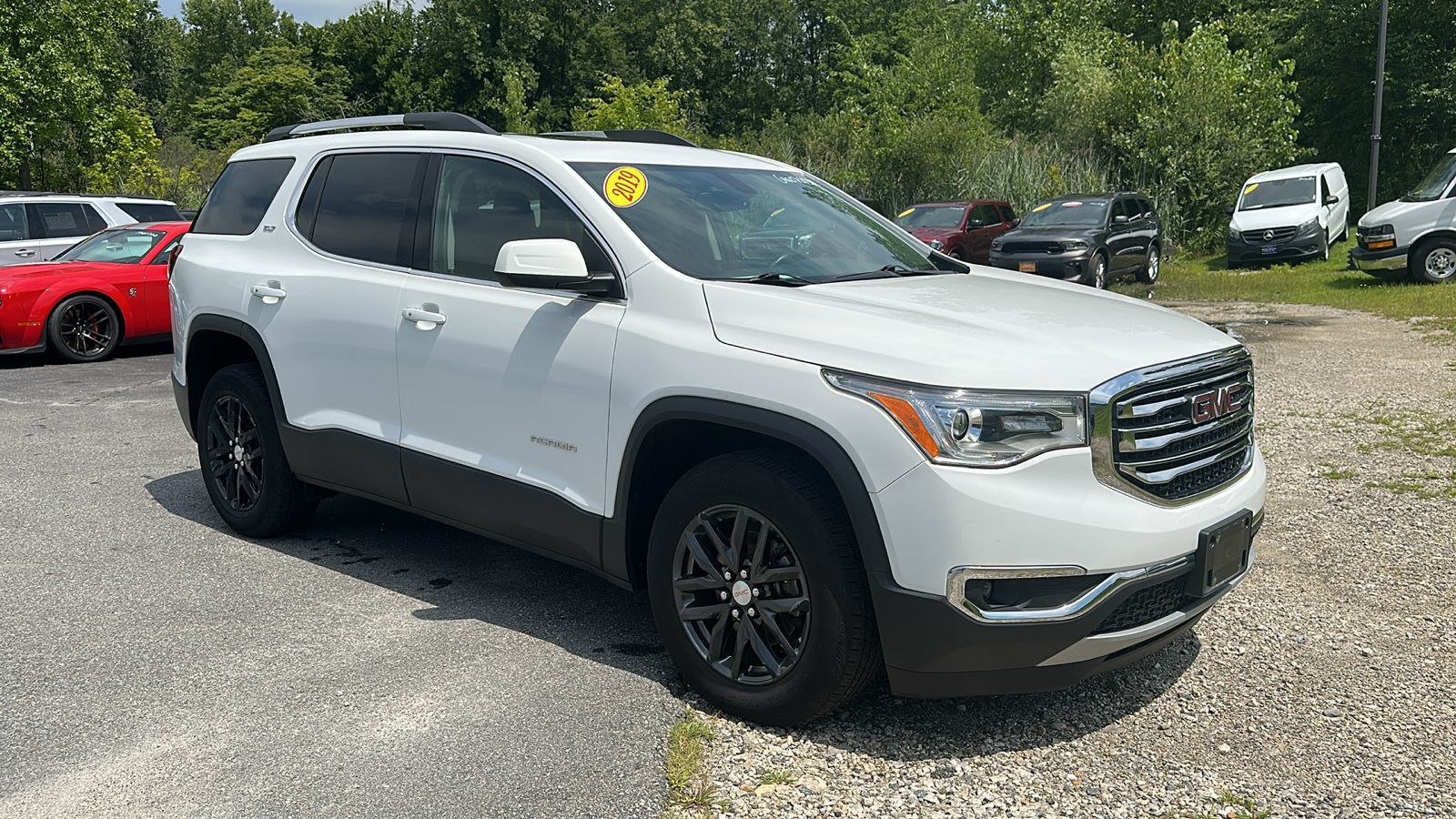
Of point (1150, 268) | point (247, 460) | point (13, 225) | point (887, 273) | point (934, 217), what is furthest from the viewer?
point (1150, 268)

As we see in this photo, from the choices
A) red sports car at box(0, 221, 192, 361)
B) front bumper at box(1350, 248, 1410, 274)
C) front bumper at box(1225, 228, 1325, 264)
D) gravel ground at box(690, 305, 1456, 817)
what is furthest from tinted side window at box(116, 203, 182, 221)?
front bumper at box(1225, 228, 1325, 264)

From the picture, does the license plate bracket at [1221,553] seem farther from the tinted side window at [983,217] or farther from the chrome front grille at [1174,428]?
the tinted side window at [983,217]

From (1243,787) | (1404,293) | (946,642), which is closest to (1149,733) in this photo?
(1243,787)

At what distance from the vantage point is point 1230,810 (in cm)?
315

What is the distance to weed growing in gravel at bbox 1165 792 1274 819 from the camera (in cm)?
312

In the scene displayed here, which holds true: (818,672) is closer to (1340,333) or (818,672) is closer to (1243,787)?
(1243,787)

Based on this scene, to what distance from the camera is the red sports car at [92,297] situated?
39.3 ft

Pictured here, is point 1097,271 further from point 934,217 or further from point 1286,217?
point 1286,217

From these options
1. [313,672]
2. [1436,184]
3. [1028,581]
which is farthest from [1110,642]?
[1436,184]

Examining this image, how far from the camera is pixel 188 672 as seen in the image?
405 centimetres

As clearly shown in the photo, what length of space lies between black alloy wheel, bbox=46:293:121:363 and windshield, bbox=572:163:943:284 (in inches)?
404

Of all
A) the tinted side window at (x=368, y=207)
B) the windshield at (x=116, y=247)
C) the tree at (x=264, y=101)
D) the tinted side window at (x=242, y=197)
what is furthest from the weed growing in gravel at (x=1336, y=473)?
the tree at (x=264, y=101)

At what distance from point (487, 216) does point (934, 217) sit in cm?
1699

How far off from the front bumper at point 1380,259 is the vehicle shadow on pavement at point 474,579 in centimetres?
1627
